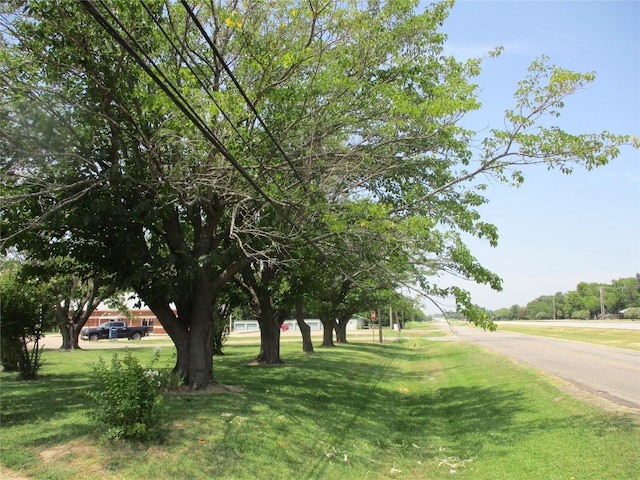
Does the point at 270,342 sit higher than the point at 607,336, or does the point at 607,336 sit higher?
the point at 270,342

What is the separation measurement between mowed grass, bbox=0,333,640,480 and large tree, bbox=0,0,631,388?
260 centimetres

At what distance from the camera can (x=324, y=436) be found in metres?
10.4

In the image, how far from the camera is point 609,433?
943cm

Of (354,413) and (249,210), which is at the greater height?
(249,210)

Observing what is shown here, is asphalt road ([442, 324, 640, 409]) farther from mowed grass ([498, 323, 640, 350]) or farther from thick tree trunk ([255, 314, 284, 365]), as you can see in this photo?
mowed grass ([498, 323, 640, 350])

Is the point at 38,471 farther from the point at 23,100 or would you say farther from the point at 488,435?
the point at 488,435

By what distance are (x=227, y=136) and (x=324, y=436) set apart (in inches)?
231

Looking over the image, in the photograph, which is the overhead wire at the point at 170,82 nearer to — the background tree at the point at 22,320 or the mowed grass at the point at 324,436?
the mowed grass at the point at 324,436

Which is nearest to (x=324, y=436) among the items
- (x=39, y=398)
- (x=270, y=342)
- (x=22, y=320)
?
(x=39, y=398)

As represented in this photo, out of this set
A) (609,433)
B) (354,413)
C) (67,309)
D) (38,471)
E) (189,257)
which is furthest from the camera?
(67,309)

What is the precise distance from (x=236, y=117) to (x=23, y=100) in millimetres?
3614

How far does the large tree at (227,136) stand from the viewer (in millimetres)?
10039

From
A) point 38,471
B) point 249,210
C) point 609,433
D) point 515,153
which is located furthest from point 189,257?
point 609,433

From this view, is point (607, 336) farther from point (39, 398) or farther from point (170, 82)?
point (170, 82)
